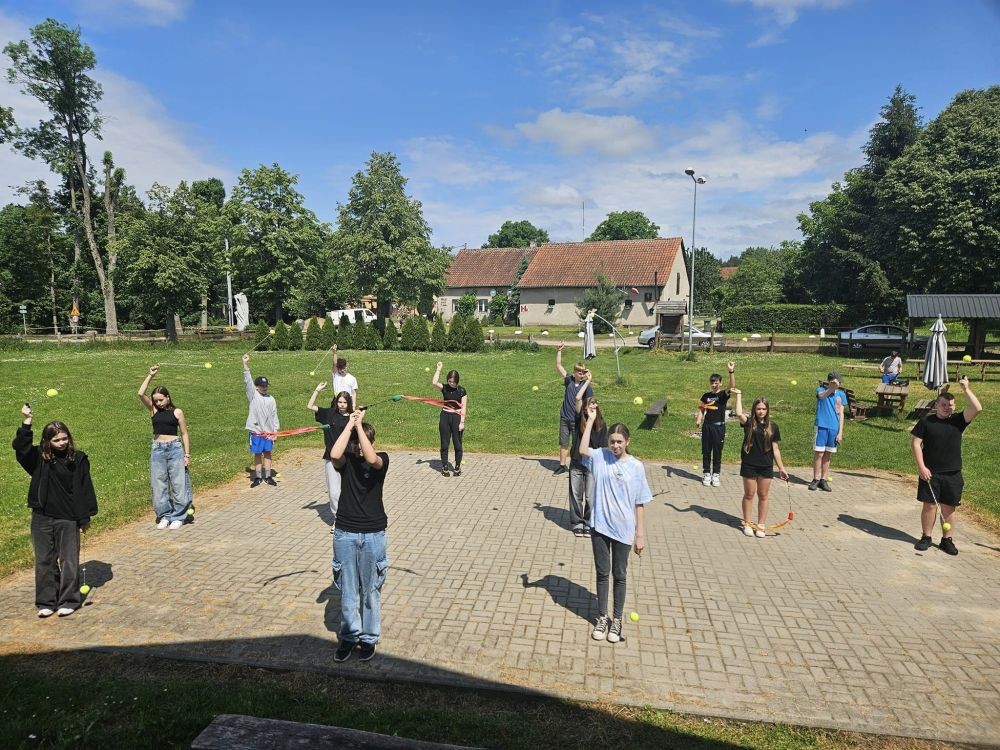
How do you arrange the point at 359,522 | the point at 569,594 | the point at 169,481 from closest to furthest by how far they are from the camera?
the point at 359,522, the point at 569,594, the point at 169,481

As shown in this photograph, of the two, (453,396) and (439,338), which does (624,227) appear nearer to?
(439,338)

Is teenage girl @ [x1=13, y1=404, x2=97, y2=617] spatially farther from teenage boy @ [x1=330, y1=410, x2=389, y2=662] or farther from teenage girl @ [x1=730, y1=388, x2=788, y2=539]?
teenage girl @ [x1=730, y1=388, x2=788, y2=539]

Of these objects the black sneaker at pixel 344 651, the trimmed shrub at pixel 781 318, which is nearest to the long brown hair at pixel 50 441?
the black sneaker at pixel 344 651

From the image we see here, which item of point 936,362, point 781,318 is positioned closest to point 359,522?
point 936,362

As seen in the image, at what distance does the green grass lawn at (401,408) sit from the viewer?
11.9 metres

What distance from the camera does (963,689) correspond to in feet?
17.1

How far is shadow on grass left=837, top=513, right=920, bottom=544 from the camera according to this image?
8728 mm

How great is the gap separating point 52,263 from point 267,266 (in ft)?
65.7

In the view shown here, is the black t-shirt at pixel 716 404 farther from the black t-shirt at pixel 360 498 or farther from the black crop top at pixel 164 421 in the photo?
the black crop top at pixel 164 421

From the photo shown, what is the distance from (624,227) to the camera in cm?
8838

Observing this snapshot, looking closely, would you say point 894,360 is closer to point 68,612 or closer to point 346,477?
point 346,477

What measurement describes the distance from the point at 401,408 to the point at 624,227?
75.7 metres

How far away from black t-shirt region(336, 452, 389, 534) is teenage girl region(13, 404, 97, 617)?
3018mm

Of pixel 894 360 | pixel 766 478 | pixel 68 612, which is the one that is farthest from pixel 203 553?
pixel 894 360
